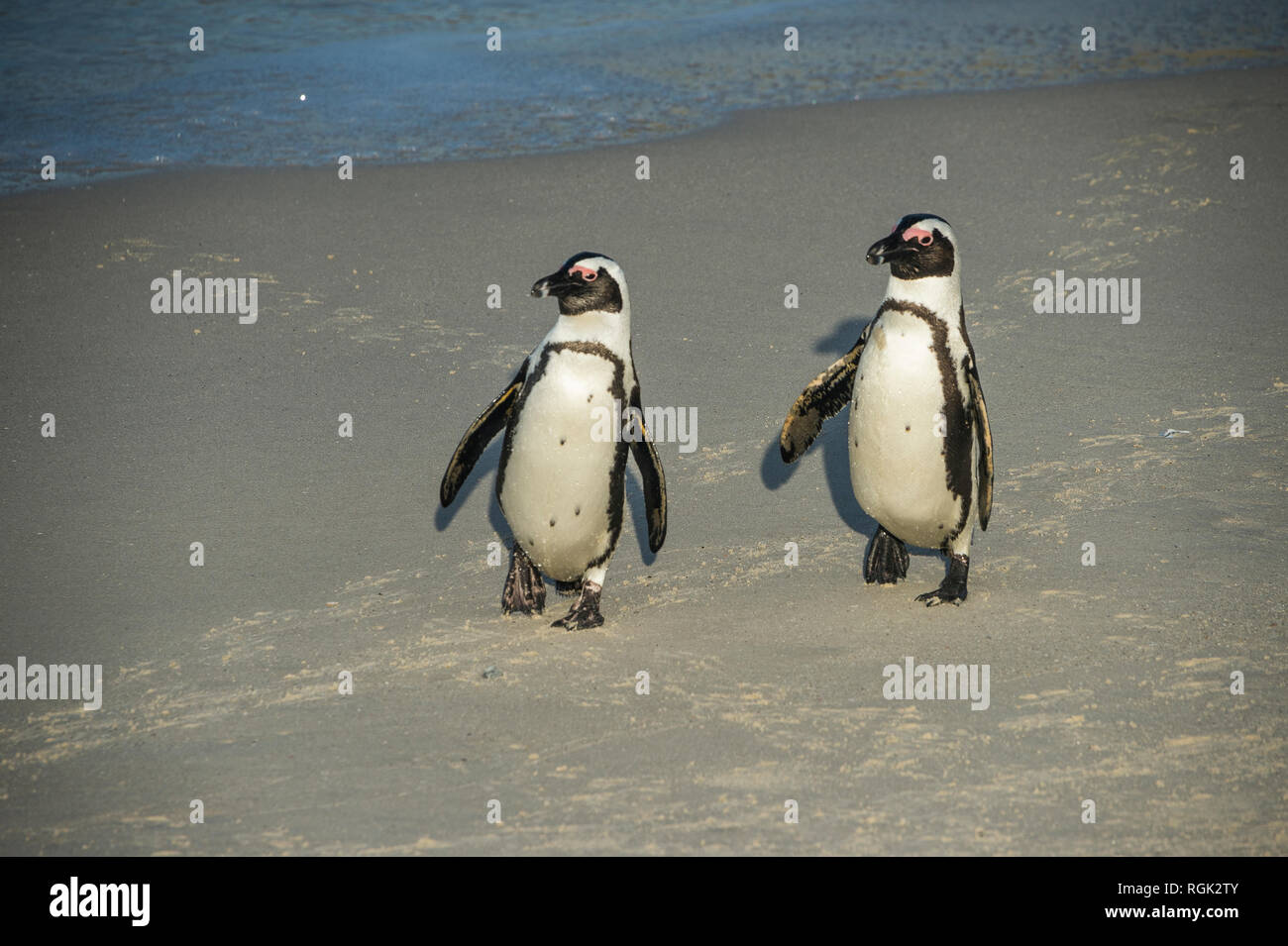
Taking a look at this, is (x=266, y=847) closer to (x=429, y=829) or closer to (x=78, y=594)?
(x=429, y=829)

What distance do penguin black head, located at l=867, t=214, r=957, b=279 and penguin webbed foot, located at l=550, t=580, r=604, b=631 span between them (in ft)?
4.36

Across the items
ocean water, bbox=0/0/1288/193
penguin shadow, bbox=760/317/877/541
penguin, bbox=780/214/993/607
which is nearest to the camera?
penguin, bbox=780/214/993/607

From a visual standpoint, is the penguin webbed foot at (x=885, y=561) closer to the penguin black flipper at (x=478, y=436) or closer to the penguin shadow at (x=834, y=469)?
the penguin shadow at (x=834, y=469)

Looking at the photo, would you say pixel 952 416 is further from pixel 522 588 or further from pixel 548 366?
pixel 522 588

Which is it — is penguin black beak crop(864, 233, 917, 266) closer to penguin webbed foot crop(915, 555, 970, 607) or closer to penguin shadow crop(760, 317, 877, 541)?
penguin shadow crop(760, 317, 877, 541)

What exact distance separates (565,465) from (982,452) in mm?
1295

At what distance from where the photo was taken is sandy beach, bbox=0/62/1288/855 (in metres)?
3.40

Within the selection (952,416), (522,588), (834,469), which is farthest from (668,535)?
(952,416)

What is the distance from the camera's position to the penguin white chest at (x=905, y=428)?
14.4ft

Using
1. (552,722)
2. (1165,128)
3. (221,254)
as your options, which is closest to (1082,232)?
(1165,128)

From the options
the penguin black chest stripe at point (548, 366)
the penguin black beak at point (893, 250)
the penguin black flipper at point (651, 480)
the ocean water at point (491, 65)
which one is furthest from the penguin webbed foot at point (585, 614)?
the ocean water at point (491, 65)

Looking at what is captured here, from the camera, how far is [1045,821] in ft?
10.7

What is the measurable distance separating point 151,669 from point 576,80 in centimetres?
881

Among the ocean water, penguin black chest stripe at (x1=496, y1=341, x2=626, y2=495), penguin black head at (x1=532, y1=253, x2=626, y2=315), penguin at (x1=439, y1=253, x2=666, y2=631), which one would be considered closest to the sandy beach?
penguin at (x1=439, y1=253, x2=666, y2=631)
